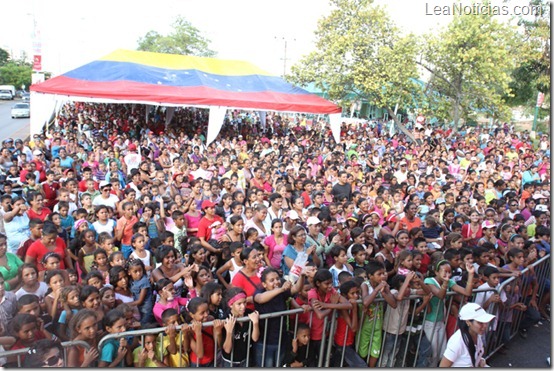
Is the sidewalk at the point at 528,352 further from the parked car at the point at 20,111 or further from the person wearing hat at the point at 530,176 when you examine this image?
the parked car at the point at 20,111

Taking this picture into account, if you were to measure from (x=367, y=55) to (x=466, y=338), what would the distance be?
15453mm

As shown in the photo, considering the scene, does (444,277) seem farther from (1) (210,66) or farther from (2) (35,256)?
(1) (210,66)

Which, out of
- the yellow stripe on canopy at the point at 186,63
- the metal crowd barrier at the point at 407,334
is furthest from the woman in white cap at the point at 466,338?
the yellow stripe on canopy at the point at 186,63

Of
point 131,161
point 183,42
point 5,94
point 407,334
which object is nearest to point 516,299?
point 407,334

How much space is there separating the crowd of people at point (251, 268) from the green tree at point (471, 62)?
8325mm

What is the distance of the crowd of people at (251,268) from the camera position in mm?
3523

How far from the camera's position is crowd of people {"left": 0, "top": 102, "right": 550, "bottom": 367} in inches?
139

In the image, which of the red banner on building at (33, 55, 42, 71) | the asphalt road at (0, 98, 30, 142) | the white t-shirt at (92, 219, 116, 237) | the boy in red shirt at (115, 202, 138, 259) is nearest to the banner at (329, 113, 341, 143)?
the boy in red shirt at (115, 202, 138, 259)

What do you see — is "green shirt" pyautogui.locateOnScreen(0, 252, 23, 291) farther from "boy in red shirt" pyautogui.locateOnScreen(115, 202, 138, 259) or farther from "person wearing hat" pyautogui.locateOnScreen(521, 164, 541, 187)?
"person wearing hat" pyautogui.locateOnScreen(521, 164, 541, 187)

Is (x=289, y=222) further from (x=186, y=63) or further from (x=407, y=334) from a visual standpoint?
(x=186, y=63)

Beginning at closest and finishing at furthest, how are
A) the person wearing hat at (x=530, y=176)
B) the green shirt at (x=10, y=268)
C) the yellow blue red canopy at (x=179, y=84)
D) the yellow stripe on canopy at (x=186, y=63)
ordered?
the green shirt at (x=10, y=268) → the person wearing hat at (x=530, y=176) → the yellow blue red canopy at (x=179, y=84) → the yellow stripe on canopy at (x=186, y=63)

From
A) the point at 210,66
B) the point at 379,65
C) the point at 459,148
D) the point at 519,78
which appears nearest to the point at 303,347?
the point at 459,148

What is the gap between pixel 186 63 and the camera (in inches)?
797

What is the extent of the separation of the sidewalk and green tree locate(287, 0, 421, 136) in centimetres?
1258
